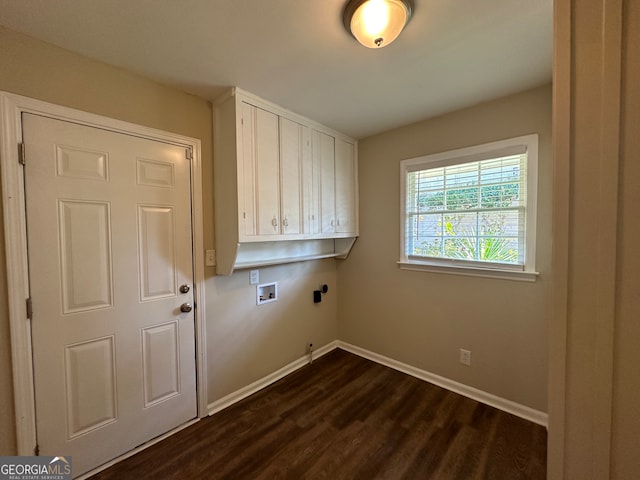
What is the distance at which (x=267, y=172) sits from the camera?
6.91 ft

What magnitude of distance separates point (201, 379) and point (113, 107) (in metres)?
1.97

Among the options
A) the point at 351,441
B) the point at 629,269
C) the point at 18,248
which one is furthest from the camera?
the point at 351,441

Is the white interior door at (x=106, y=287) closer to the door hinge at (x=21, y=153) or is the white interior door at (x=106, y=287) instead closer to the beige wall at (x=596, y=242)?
the door hinge at (x=21, y=153)

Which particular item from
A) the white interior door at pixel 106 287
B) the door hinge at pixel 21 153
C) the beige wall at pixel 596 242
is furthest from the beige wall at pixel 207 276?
the beige wall at pixel 596 242

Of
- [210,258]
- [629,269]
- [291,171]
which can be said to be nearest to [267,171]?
[291,171]

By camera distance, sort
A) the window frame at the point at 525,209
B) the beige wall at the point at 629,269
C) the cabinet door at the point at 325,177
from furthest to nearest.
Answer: the cabinet door at the point at 325,177, the window frame at the point at 525,209, the beige wall at the point at 629,269

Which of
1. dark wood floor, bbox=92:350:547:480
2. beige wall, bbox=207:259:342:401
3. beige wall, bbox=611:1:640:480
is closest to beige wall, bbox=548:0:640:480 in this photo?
beige wall, bbox=611:1:640:480

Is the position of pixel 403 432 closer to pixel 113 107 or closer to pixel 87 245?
pixel 87 245

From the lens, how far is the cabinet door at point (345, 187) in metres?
2.77

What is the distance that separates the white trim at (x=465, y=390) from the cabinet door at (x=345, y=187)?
4.61ft

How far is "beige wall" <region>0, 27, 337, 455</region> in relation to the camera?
1.36 metres

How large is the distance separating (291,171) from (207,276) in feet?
3.63

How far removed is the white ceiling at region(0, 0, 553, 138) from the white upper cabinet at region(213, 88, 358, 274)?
21cm

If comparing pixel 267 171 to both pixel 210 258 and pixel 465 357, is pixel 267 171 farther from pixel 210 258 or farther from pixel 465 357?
pixel 465 357
